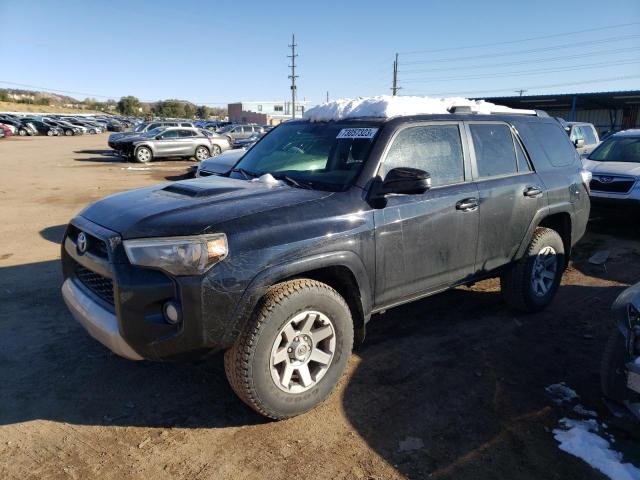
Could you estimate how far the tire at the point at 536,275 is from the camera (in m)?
4.58

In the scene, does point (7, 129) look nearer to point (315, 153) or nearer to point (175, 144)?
point (175, 144)

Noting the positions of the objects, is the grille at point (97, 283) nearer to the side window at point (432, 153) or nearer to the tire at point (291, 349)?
the tire at point (291, 349)

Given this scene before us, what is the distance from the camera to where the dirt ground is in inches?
106

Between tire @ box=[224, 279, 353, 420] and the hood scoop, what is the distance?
0.88 meters

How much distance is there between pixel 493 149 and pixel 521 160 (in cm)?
42

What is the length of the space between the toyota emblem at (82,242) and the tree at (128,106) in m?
126

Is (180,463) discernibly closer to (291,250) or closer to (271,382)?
(271,382)

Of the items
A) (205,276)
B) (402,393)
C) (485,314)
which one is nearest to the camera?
(205,276)

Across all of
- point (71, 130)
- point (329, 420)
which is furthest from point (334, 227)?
point (71, 130)

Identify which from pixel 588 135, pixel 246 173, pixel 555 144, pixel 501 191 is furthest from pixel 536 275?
pixel 588 135

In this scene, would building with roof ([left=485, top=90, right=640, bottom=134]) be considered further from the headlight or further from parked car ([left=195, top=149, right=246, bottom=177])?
the headlight

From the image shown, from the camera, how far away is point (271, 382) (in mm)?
2898

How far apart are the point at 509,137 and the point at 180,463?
12.3 ft

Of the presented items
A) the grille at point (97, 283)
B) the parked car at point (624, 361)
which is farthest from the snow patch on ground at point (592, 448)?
the grille at point (97, 283)
